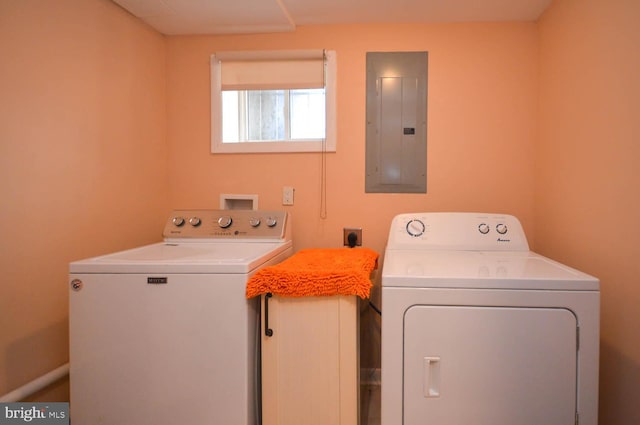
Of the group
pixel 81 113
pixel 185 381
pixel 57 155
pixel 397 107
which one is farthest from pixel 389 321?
pixel 81 113

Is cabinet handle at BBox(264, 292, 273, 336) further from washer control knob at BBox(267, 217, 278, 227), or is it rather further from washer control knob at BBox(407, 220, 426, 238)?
washer control knob at BBox(407, 220, 426, 238)

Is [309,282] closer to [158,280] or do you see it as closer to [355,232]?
[158,280]

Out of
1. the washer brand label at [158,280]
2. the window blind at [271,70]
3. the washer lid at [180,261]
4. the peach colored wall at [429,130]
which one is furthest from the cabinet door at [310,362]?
the window blind at [271,70]

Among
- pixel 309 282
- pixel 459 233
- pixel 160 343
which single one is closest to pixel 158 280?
pixel 160 343

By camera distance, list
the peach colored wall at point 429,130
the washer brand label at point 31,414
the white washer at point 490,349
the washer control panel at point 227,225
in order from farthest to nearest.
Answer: the peach colored wall at point 429,130 → the washer control panel at point 227,225 → the washer brand label at point 31,414 → the white washer at point 490,349

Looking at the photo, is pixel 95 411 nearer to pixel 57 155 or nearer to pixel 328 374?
pixel 328 374

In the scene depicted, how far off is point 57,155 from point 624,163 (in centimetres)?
222

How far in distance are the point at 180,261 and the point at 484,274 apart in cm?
103

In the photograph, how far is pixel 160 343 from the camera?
3.88 feet

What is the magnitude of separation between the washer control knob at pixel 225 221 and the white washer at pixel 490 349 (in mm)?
986

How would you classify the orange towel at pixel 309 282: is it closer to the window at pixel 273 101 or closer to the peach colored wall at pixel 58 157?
the peach colored wall at pixel 58 157

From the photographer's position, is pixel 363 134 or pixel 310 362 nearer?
pixel 310 362

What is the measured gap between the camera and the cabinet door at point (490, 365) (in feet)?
3.46

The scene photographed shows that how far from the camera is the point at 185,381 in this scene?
119cm
